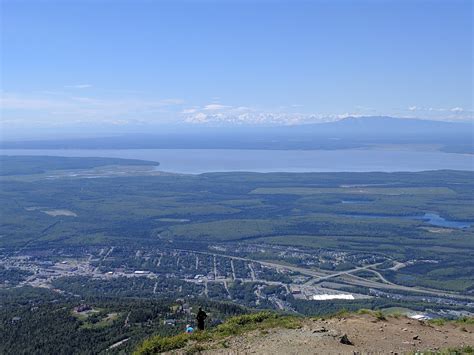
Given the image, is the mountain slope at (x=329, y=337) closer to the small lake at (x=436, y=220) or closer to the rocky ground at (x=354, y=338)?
the rocky ground at (x=354, y=338)

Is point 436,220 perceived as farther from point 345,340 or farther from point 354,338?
point 345,340

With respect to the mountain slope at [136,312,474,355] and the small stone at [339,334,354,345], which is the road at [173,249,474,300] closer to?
the mountain slope at [136,312,474,355]

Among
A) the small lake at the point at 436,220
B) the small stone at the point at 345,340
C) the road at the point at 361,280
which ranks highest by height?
the small stone at the point at 345,340

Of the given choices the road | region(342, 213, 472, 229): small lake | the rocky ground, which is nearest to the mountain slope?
the rocky ground

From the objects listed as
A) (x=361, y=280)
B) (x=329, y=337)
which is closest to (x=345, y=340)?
(x=329, y=337)

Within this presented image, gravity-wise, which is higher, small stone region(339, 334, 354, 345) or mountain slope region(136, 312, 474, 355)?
small stone region(339, 334, 354, 345)

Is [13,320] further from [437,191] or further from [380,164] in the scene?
[380,164]

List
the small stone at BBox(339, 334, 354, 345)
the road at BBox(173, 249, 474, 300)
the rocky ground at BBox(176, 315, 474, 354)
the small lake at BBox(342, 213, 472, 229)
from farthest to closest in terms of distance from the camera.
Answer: the small lake at BBox(342, 213, 472, 229) → the road at BBox(173, 249, 474, 300) → the small stone at BBox(339, 334, 354, 345) → the rocky ground at BBox(176, 315, 474, 354)

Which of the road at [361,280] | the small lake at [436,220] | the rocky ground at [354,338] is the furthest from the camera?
the small lake at [436,220]

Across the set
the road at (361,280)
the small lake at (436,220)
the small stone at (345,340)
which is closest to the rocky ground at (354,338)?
the small stone at (345,340)
